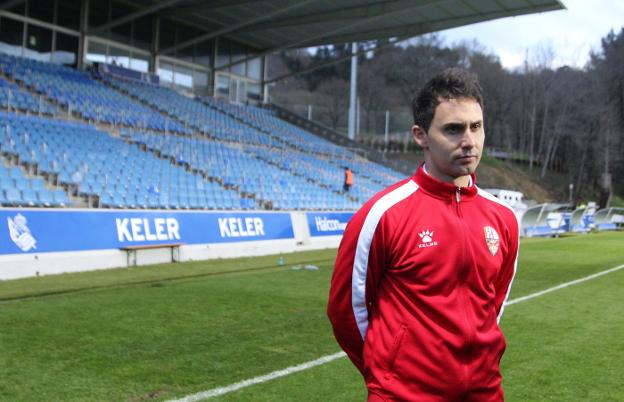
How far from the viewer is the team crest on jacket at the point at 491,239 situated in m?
2.54

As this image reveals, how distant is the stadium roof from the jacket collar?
2580cm

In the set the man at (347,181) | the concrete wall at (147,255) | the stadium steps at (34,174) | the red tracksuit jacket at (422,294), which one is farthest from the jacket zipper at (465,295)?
the man at (347,181)

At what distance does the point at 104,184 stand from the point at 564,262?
1209 cm

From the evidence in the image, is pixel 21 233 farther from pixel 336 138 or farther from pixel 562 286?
pixel 336 138

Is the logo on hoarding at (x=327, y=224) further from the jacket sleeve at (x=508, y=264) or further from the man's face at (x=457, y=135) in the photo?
the man's face at (x=457, y=135)

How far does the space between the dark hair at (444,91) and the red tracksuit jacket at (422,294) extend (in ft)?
0.83

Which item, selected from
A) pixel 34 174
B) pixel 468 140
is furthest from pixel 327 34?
pixel 468 140

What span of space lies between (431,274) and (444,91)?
701 mm

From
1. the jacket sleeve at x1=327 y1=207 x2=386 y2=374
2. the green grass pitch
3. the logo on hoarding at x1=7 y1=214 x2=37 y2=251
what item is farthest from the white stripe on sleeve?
the logo on hoarding at x1=7 y1=214 x2=37 y2=251

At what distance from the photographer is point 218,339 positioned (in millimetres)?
7023

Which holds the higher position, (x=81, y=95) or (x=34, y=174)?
(x=81, y=95)

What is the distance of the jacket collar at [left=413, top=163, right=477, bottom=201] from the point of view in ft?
8.21

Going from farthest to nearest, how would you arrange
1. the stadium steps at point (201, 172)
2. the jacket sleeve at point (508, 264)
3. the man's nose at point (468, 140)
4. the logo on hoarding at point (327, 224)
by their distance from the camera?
1. the stadium steps at point (201, 172)
2. the logo on hoarding at point (327, 224)
3. the jacket sleeve at point (508, 264)
4. the man's nose at point (468, 140)

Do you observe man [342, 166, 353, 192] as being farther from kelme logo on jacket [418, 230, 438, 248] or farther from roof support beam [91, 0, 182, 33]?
kelme logo on jacket [418, 230, 438, 248]
